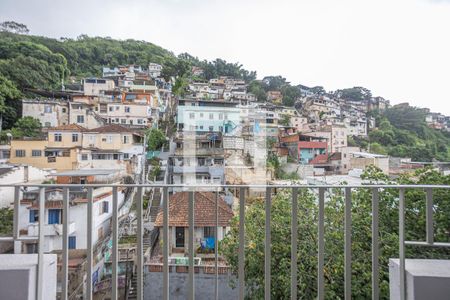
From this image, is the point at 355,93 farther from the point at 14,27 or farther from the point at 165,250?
the point at 14,27

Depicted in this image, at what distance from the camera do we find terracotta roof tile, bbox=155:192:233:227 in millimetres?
1431

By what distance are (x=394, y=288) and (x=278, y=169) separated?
1.32 meters

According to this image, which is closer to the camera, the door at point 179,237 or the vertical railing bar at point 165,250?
the vertical railing bar at point 165,250

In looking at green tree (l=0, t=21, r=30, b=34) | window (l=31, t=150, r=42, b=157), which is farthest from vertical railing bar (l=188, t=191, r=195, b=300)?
green tree (l=0, t=21, r=30, b=34)

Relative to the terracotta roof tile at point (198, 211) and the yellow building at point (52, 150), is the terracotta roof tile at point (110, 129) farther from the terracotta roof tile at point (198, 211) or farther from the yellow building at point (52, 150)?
the terracotta roof tile at point (198, 211)

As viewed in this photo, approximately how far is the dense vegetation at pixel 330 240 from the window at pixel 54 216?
2.82 ft

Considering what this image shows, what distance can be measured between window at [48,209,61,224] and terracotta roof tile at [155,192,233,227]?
462 millimetres

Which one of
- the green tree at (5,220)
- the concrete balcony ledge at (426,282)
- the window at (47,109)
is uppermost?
the window at (47,109)

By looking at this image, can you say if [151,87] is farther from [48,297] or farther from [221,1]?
[48,297]

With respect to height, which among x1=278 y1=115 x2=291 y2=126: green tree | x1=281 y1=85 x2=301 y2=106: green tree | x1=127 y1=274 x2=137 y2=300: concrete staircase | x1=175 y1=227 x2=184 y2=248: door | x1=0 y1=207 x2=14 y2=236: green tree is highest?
x1=281 y1=85 x2=301 y2=106: green tree

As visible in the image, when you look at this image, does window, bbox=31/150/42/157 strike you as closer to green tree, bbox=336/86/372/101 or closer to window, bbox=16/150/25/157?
window, bbox=16/150/25/157

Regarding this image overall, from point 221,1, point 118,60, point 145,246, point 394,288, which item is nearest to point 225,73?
point 221,1

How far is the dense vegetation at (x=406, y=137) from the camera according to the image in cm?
258

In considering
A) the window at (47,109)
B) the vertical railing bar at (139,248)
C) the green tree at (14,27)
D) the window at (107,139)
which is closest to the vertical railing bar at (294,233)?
the vertical railing bar at (139,248)
